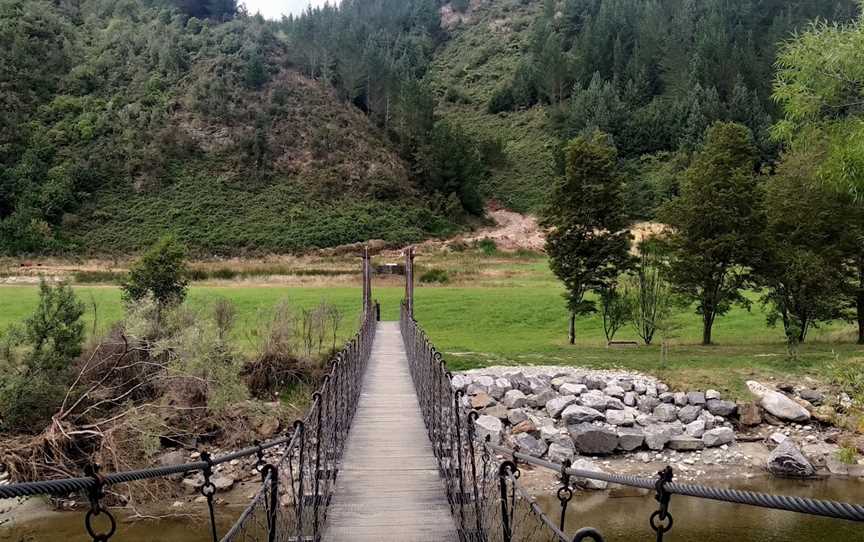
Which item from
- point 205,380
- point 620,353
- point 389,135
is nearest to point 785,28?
point 389,135

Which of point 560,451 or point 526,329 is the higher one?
point 526,329

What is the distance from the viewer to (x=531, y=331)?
75.7 feet

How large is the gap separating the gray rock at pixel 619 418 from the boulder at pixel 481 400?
268cm

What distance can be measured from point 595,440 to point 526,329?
10.7 m

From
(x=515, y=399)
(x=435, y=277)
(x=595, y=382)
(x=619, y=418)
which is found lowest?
(x=619, y=418)

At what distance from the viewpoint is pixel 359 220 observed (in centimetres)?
5084

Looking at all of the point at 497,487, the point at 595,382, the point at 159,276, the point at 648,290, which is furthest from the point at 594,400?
the point at 159,276

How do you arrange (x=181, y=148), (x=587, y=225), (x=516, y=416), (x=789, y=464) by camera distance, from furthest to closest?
(x=181, y=148) → (x=587, y=225) → (x=516, y=416) → (x=789, y=464)

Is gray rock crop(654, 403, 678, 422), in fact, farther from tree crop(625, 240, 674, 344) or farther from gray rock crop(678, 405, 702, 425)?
tree crop(625, 240, 674, 344)

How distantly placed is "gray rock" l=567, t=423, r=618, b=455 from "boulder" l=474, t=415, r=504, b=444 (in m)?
1.69

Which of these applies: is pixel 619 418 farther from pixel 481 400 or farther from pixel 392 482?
pixel 392 482

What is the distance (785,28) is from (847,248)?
219 feet

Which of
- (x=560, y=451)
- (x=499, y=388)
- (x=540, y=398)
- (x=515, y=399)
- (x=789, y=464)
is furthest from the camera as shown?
Answer: (x=499, y=388)

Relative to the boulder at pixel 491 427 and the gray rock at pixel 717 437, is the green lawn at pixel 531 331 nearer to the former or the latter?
the gray rock at pixel 717 437
